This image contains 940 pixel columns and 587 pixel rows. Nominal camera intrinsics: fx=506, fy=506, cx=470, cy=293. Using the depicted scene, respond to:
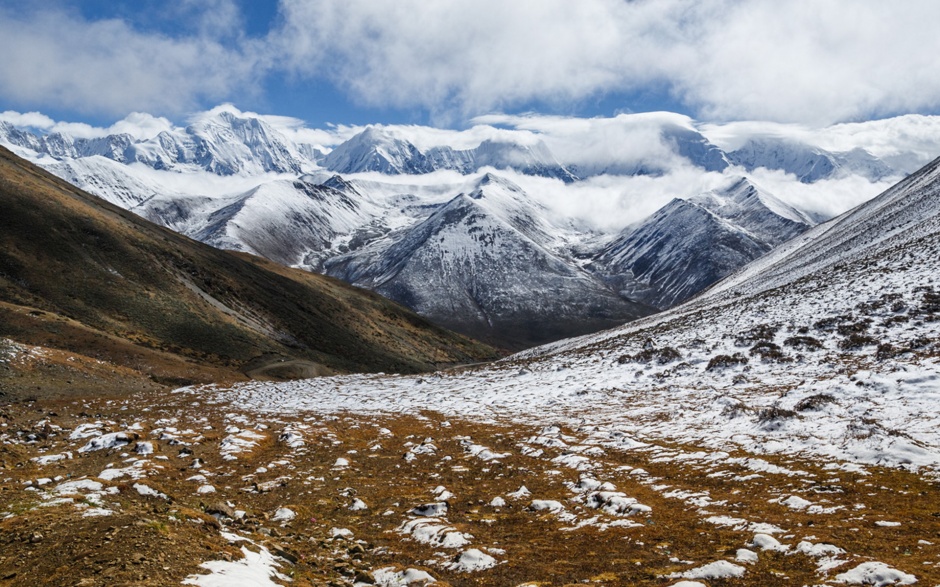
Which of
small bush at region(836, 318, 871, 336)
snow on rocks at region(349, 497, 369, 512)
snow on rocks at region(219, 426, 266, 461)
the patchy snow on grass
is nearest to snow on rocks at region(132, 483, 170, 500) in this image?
snow on rocks at region(349, 497, 369, 512)

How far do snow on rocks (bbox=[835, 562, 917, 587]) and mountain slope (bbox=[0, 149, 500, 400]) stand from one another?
54.6 m

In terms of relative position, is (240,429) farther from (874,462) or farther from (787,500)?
(874,462)

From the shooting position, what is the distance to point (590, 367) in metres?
33.5

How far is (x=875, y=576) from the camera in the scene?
723cm

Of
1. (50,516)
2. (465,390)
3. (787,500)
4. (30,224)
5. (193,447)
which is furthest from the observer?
(30,224)

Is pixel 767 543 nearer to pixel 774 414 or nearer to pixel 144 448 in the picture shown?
pixel 774 414

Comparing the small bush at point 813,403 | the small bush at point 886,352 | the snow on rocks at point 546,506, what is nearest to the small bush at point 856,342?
the small bush at point 886,352

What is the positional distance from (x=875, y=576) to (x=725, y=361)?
20919 millimetres

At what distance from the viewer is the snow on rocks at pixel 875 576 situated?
7.04 metres

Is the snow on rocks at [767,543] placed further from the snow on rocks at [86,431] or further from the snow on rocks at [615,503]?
the snow on rocks at [86,431]

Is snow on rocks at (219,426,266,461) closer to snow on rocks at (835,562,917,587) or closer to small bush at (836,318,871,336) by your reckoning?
snow on rocks at (835,562,917,587)

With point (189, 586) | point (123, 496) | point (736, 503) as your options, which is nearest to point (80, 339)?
point (123, 496)

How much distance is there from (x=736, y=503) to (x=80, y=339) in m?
57.2

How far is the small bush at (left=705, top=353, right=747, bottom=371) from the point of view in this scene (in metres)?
26.4
